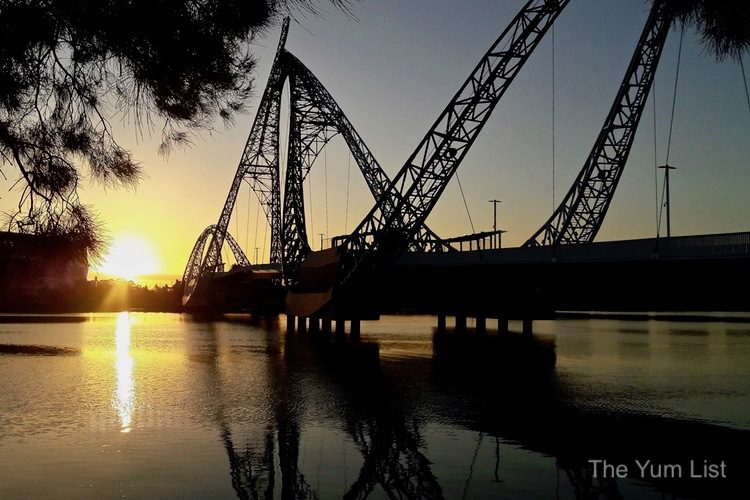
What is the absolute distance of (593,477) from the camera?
664 inches

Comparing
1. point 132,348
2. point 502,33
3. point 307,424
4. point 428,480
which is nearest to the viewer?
point 428,480

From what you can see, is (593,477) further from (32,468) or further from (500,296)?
(500,296)

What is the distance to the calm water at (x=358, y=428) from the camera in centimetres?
1625

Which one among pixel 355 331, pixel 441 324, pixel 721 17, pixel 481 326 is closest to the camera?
pixel 721 17

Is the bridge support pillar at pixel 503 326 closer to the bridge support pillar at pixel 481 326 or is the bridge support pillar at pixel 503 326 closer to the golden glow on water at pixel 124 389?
the bridge support pillar at pixel 481 326

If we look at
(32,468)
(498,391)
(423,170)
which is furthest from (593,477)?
(423,170)

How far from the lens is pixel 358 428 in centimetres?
2369

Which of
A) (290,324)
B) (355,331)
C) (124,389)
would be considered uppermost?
(290,324)

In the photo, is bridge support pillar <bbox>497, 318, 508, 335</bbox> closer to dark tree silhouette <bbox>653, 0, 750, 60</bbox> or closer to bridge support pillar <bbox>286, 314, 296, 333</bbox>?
bridge support pillar <bbox>286, 314, 296, 333</bbox>

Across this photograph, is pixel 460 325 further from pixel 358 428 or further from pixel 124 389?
pixel 358 428

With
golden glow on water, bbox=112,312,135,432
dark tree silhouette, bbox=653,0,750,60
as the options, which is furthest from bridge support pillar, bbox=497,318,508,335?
dark tree silhouette, bbox=653,0,750,60

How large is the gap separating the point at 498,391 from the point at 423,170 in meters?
39.6

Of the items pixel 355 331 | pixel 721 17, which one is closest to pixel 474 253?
pixel 355 331

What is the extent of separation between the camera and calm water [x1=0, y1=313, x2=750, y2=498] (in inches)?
640
